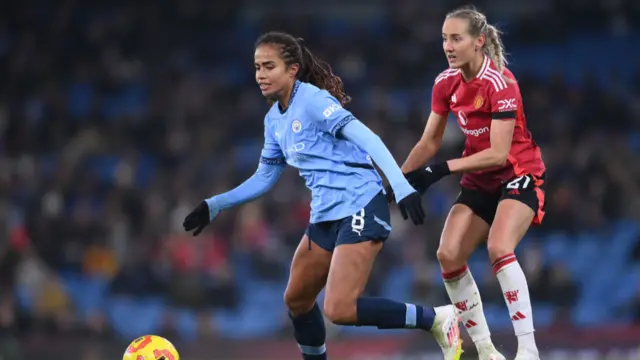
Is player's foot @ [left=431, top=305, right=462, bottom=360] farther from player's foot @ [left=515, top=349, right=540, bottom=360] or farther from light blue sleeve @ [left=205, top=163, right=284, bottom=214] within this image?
light blue sleeve @ [left=205, top=163, right=284, bottom=214]

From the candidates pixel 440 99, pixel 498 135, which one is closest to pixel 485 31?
pixel 440 99

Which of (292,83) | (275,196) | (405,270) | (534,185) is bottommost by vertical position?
(405,270)

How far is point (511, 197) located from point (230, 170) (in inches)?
342

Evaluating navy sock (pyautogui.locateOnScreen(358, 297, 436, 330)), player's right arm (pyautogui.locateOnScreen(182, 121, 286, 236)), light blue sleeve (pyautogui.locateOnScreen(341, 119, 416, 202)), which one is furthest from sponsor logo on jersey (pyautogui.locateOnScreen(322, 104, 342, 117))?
navy sock (pyautogui.locateOnScreen(358, 297, 436, 330))

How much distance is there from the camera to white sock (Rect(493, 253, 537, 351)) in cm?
696

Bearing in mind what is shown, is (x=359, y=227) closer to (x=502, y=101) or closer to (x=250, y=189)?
(x=250, y=189)

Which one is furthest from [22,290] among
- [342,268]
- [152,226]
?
[342,268]

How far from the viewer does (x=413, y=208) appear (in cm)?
605

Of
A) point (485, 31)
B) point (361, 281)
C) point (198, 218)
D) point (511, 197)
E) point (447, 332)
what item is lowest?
point (447, 332)

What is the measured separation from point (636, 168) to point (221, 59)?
7195mm

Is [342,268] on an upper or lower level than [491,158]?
lower

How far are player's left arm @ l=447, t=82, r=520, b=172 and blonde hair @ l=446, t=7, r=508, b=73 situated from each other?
0.83 feet

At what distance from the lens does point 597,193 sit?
14578mm

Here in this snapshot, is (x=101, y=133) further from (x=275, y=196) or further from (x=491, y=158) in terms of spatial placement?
(x=491, y=158)
